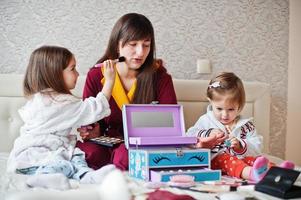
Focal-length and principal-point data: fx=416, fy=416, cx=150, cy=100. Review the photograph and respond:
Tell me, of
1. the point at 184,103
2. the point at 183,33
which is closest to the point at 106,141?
the point at 184,103

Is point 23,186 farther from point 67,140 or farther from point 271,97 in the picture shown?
point 271,97

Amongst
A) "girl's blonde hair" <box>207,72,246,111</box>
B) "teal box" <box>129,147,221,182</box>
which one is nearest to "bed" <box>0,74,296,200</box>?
"teal box" <box>129,147,221,182</box>

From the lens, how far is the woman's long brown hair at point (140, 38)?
1.89 m

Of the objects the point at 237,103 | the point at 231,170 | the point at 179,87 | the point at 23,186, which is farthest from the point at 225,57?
the point at 23,186

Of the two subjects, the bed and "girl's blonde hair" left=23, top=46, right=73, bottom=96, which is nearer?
"girl's blonde hair" left=23, top=46, right=73, bottom=96

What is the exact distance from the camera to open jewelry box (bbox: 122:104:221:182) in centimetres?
139

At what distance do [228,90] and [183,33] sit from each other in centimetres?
58

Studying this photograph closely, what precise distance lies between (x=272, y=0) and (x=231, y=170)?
134cm

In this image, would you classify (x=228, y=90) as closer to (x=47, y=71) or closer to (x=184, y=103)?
(x=184, y=103)

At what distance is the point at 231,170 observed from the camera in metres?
1.51

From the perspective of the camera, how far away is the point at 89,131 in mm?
1811

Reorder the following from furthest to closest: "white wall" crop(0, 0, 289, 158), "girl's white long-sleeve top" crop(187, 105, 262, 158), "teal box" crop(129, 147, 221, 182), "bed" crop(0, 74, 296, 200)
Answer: "white wall" crop(0, 0, 289, 158)
"bed" crop(0, 74, 296, 200)
"girl's white long-sleeve top" crop(187, 105, 262, 158)
"teal box" crop(129, 147, 221, 182)

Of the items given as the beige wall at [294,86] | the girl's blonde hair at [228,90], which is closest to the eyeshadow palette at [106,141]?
the girl's blonde hair at [228,90]

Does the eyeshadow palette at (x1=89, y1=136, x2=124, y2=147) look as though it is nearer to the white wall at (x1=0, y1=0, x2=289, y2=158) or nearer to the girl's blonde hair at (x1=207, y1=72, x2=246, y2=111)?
the girl's blonde hair at (x1=207, y1=72, x2=246, y2=111)
